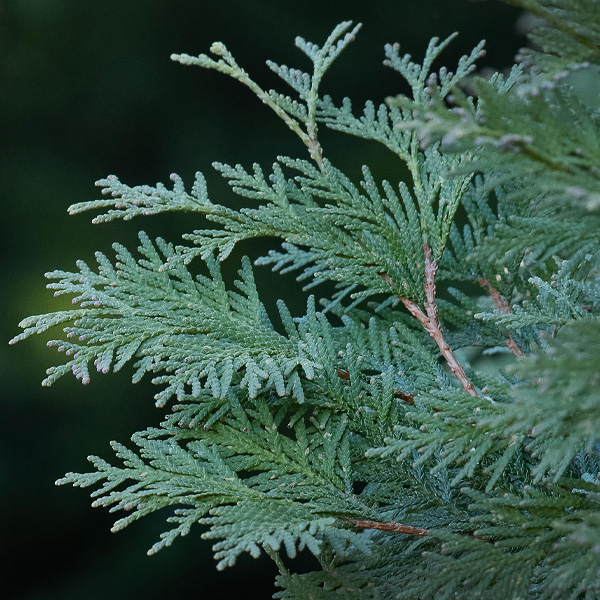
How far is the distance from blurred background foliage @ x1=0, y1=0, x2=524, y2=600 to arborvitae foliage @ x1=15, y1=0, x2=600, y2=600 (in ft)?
2.98

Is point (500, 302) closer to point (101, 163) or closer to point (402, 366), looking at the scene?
point (402, 366)

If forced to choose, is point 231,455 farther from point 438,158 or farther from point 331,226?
point 438,158

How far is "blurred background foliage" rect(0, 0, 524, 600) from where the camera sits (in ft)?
5.02

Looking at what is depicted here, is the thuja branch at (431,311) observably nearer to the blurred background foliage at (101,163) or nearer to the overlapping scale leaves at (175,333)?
the overlapping scale leaves at (175,333)

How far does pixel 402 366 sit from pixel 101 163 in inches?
47.5

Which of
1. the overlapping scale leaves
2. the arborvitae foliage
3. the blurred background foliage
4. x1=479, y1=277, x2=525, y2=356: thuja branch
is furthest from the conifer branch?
the blurred background foliage

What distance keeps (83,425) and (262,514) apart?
3.75ft

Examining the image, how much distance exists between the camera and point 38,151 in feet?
5.30

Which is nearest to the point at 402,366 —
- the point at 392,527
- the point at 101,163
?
the point at 392,527

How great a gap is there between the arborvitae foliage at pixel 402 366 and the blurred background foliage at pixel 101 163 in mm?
910

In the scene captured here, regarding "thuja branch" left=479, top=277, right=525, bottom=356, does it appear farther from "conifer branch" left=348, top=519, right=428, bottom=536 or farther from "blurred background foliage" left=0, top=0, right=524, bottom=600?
"blurred background foliage" left=0, top=0, right=524, bottom=600

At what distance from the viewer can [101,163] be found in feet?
5.33

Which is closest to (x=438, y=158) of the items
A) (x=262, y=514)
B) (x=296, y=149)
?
(x=262, y=514)

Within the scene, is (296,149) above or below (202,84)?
below
